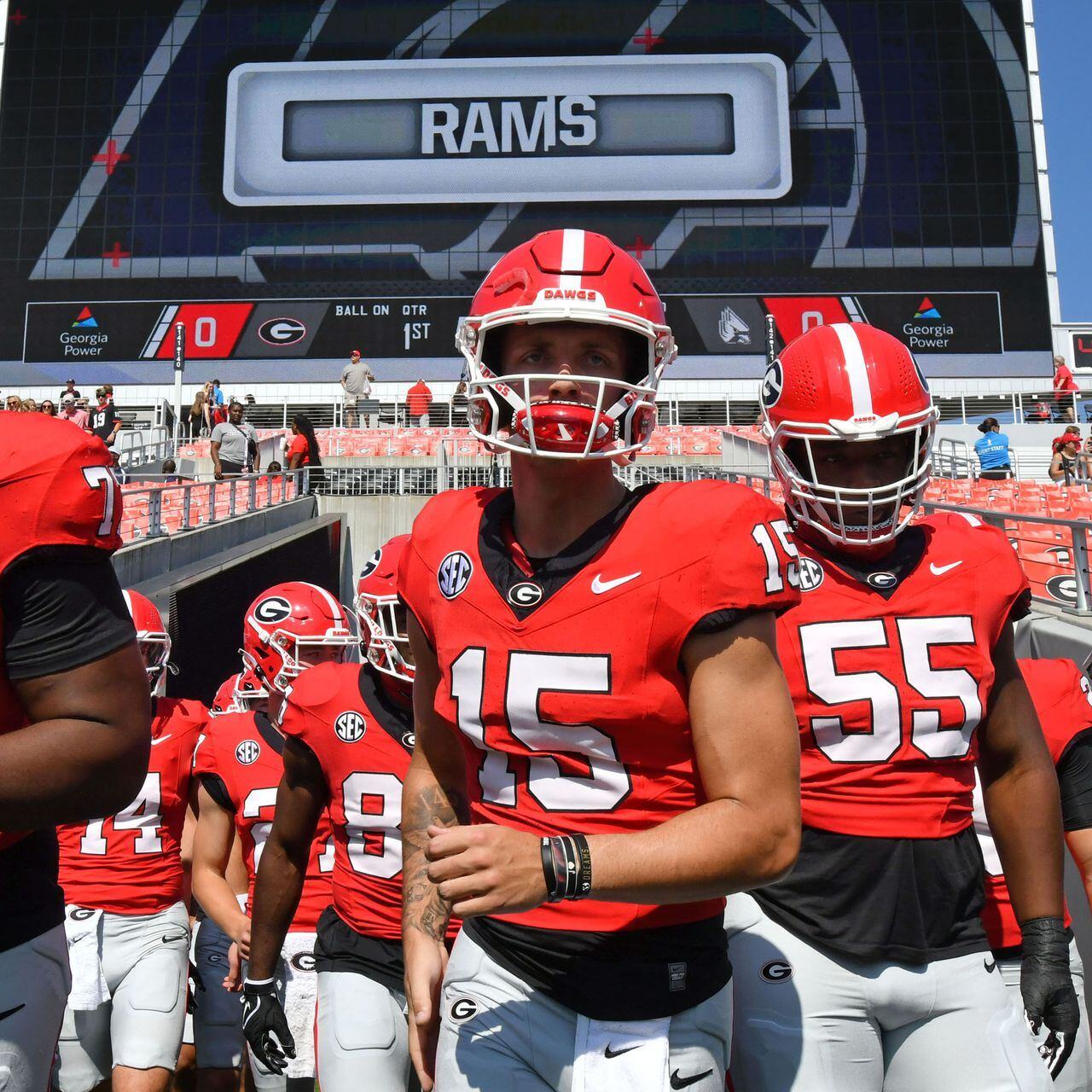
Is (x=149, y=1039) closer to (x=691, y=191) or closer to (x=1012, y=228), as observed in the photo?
(x=691, y=191)

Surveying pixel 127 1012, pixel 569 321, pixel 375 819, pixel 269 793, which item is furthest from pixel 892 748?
pixel 127 1012

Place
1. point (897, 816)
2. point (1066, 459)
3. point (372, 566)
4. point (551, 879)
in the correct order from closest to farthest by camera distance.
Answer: point (551, 879)
point (897, 816)
point (372, 566)
point (1066, 459)

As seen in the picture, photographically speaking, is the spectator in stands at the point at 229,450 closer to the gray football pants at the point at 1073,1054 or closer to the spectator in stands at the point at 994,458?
the spectator in stands at the point at 994,458

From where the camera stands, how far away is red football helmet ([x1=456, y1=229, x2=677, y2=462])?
5.93ft

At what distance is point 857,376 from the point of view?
8.30 ft

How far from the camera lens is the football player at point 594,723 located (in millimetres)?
1544

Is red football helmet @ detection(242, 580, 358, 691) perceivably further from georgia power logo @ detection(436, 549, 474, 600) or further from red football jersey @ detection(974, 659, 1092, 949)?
red football jersey @ detection(974, 659, 1092, 949)

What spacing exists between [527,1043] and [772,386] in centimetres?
163

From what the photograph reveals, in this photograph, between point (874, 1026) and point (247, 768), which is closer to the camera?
point (874, 1026)

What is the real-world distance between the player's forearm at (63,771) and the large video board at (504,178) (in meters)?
23.8

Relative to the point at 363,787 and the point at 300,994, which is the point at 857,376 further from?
the point at 300,994

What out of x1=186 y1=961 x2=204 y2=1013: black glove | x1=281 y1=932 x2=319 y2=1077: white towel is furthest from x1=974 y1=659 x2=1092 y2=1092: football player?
x1=186 y1=961 x2=204 y2=1013: black glove

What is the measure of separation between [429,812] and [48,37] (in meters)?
30.9

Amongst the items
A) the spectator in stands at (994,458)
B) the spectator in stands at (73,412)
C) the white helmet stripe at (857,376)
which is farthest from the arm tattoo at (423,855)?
the spectator in stands at (73,412)
